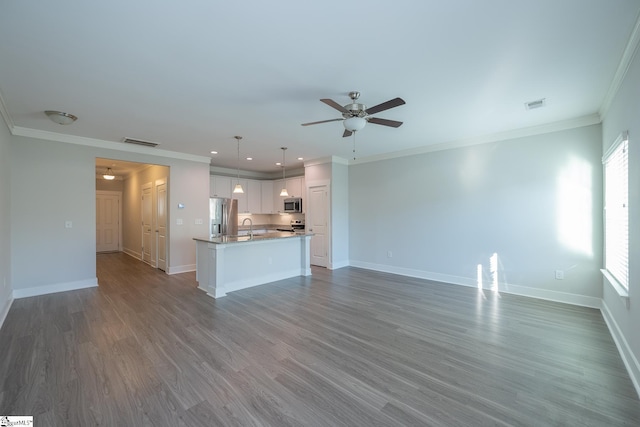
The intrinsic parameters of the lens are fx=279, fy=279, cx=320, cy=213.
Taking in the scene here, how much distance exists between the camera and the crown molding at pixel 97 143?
4.40m

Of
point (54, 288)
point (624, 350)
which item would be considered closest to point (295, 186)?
point (54, 288)

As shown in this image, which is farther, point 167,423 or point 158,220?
point 158,220

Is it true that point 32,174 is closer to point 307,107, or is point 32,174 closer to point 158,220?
point 158,220

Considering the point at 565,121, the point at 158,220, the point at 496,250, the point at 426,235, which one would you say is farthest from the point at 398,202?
the point at 158,220

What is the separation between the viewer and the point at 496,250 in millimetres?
4766

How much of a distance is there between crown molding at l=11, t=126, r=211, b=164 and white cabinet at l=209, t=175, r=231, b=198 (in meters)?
1.16

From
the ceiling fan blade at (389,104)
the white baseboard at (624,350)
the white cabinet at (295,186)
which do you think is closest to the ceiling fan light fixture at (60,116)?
the ceiling fan blade at (389,104)

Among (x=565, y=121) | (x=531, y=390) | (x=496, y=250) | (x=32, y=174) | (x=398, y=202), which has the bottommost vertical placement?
(x=531, y=390)

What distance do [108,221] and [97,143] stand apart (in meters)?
5.63

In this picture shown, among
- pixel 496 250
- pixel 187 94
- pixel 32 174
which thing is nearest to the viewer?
pixel 187 94

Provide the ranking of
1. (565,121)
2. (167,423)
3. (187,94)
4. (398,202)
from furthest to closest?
(398,202), (565,121), (187,94), (167,423)

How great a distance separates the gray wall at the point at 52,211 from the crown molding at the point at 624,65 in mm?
6859

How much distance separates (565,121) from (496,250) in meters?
2.16

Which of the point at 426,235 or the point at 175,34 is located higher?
the point at 175,34
